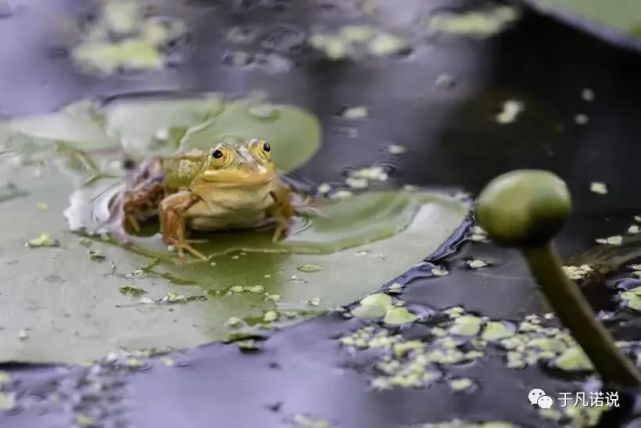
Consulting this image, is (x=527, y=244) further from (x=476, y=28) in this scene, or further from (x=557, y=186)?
(x=476, y=28)

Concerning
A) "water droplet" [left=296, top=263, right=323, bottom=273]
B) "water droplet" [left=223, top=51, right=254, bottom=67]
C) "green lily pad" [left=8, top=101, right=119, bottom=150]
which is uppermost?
"water droplet" [left=223, top=51, right=254, bottom=67]

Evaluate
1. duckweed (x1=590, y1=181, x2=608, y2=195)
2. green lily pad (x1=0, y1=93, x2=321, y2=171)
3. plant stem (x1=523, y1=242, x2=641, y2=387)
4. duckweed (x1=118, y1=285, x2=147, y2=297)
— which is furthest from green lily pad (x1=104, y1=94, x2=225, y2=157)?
plant stem (x1=523, y1=242, x2=641, y2=387)

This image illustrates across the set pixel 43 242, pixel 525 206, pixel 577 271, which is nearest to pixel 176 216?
pixel 43 242

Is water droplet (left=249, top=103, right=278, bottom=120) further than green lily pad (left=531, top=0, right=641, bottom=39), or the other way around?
green lily pad (left=531, top=0, right=641, bottom=39)

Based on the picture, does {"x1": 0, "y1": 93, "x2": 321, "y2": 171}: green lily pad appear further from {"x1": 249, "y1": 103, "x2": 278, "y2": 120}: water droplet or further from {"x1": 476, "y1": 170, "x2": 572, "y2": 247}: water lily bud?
{"x1": 476, "y1": 170, "x2": 572, "y2": 247}: water lily bud

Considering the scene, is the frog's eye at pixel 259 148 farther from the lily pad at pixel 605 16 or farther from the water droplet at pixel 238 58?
the lily pad at pixel 605 16

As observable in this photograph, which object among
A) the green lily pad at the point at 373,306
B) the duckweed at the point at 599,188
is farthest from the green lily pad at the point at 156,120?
the duckweed at the point at 599,188
